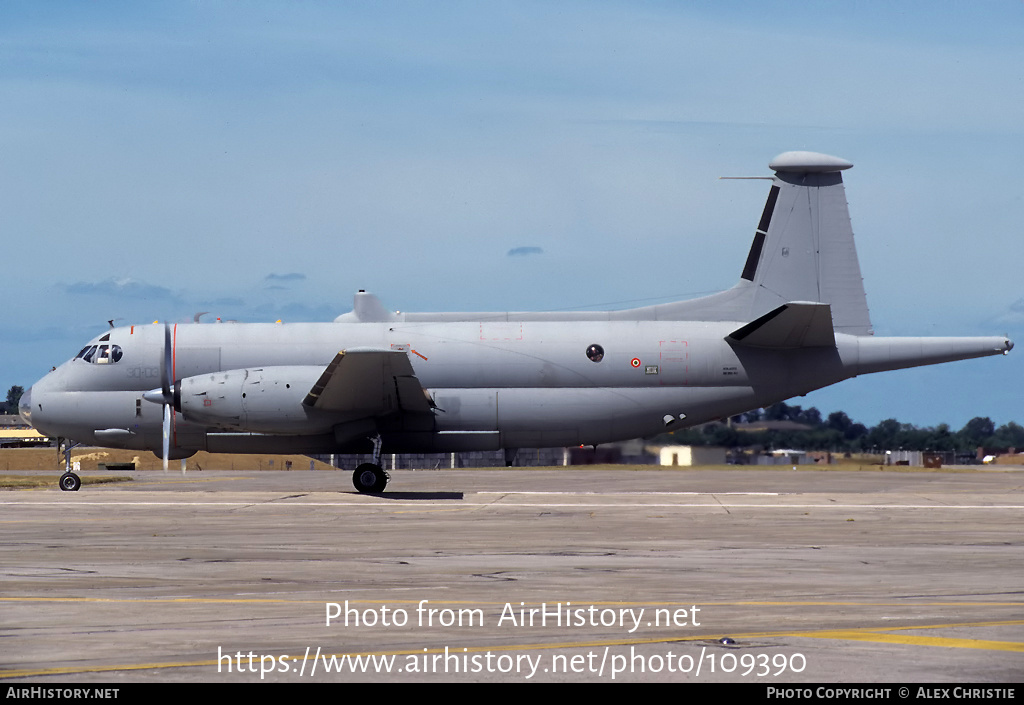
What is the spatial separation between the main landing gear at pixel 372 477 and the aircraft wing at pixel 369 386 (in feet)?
3.15

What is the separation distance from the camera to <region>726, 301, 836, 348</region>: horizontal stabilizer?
26.1 m

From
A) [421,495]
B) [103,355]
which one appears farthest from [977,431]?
[103,355]

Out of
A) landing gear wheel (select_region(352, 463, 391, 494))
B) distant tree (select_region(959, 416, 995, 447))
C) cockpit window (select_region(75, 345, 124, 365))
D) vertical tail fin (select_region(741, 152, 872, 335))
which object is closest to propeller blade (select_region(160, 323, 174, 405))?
cockpit window (select_region(75, 345, 124, 365))

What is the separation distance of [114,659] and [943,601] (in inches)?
A: 284

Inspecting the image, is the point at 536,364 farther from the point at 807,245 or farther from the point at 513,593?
the point at 513,593

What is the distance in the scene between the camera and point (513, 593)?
10664mm

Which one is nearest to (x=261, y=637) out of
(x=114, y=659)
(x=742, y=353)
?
(x=114, y=659)

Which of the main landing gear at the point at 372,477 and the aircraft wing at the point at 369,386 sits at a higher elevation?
the aircraft wing at the point at 369,386

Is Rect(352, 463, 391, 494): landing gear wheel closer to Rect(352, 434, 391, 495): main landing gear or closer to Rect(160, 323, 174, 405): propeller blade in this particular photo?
Rect(352, 434, 391, 495): main landing gear

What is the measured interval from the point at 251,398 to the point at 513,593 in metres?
17.0

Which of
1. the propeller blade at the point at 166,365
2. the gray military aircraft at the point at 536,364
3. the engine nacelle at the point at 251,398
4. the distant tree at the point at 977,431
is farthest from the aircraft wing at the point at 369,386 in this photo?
the distant tree at the point at 977,431

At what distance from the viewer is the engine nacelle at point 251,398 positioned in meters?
26.3

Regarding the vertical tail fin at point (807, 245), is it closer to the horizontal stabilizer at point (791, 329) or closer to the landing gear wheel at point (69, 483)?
the horizontal stabilizer at point (791, 329)

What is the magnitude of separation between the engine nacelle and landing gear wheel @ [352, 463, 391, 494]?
1.91 metres
